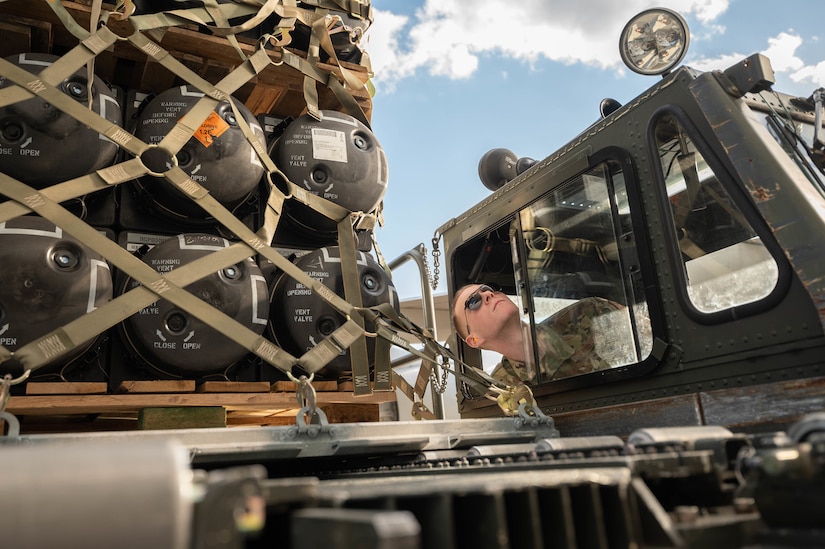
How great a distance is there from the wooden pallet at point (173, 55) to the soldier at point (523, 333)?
1.84m

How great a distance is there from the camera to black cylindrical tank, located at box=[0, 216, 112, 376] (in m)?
2.77

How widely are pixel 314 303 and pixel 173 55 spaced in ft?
5.01

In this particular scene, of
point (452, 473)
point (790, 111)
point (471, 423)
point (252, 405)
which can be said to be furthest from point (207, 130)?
point (790, 111)

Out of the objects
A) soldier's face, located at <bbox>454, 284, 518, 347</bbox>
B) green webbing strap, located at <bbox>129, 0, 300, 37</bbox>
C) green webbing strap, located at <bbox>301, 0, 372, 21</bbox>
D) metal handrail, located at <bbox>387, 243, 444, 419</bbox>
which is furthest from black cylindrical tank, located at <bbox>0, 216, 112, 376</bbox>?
soldier's face, located at <bbox>454, 284, 518, 347</bbox>

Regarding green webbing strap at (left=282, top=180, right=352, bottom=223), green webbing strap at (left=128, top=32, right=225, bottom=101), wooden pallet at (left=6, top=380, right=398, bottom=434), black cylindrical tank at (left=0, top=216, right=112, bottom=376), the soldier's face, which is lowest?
wooden pallet at (left=6, top=380, right=398, bottom=434)

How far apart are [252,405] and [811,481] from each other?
2.49 meters

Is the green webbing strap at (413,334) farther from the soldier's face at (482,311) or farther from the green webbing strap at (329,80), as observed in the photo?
the soldier's face at (482,311)

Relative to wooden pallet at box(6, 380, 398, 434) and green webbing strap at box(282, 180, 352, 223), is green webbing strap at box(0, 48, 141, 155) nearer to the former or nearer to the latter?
green webbing strap at box(282, 180, 352, 223)

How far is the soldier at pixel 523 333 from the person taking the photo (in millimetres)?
4234

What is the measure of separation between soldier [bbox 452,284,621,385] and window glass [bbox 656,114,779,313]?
597 millimetres

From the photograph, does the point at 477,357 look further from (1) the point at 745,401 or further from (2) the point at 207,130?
(2) the point at 207,130

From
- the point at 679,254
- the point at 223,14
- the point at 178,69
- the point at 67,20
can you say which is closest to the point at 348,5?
the point at 223,14

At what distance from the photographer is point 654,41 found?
3.91 m

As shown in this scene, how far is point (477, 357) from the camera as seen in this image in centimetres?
566
